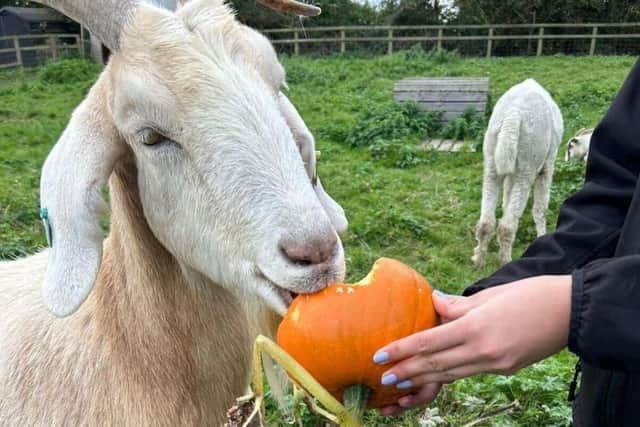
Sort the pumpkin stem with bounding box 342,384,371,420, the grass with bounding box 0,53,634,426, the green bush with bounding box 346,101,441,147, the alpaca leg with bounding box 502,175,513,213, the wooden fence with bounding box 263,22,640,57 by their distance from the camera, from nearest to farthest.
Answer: the pumpkin stem with bounding box 342,384,371,420, the grass with bounding box 0,53,634,426, the alpaca leg with bounding box 502,175,513,213, the green bush with bounding box 346,101,441,147, the wooden fence with bounding box 263,22,640,57

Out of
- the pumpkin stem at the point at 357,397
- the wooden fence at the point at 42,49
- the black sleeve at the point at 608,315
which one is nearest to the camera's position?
the black sleeve at the point at 608,315

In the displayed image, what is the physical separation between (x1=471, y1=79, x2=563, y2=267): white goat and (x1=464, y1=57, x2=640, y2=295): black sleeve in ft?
13.6

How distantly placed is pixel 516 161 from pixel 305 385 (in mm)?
5139

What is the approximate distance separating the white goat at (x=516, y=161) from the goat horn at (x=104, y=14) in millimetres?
4589

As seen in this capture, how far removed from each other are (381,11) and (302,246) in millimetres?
30972

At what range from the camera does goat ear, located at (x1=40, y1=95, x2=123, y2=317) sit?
1.63 metres

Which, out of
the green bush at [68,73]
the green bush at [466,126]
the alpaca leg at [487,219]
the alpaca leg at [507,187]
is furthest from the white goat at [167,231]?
the green bush at [68,73]

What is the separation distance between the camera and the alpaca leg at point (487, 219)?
5.72 m

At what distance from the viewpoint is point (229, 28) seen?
1.77m

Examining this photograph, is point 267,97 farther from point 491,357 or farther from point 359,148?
point 359,148

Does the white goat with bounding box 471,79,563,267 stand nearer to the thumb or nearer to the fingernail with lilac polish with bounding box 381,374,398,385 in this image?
the thumb

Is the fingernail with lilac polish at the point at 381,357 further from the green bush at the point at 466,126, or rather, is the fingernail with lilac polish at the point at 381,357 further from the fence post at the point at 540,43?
the fence post at the point at 540,43

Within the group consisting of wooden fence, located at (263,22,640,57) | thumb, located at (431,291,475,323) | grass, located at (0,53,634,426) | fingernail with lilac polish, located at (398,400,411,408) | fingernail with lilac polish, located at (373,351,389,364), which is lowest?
grass, located at (0,53,634,426)

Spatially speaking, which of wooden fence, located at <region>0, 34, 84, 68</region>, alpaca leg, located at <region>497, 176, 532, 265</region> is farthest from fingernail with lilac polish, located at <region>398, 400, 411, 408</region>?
wooden fence, located at <region>0, 34, 84, 68</region>
